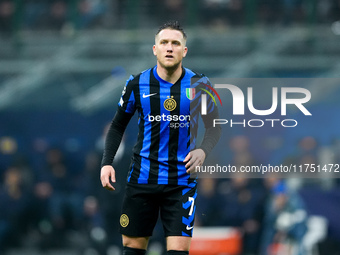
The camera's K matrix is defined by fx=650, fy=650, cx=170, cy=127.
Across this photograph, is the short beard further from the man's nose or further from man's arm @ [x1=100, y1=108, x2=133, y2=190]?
man's arm @ [x1=100, y1=108, x2=133, y2=190]

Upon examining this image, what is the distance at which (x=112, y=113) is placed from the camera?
32.1ft

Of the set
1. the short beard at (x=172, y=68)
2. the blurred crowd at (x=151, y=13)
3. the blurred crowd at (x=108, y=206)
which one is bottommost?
the blurred crowd at (x=108, y=206)

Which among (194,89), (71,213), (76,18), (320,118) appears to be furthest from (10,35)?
(194,89)

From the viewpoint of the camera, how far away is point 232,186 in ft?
29.7

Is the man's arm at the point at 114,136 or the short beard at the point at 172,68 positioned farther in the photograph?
the man's arm at the point at 114,136

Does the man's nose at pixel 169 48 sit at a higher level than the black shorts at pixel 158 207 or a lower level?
higher

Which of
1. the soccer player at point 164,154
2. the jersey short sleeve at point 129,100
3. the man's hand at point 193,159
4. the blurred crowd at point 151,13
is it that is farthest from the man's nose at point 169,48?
the blurred crowd at point 151,13

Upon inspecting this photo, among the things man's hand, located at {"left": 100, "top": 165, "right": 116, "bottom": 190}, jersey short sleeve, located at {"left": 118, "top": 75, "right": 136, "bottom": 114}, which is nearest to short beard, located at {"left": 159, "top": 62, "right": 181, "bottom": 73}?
jersey short sleeve, located at {"left": 118, "top": 75, "right": 136, "bottom": 114}

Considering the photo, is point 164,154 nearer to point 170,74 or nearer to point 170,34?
point 170,74

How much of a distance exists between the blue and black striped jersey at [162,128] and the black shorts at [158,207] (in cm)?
6

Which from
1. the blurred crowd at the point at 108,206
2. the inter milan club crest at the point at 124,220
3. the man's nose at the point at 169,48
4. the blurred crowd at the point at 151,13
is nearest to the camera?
the man's nose at the point at 169,48

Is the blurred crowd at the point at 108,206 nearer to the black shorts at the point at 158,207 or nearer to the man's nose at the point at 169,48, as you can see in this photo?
the black shorts at the point at 158,207

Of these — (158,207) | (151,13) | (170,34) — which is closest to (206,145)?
(158,207)

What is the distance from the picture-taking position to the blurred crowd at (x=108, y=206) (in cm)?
891
